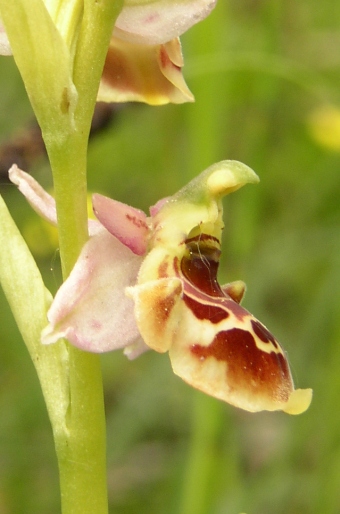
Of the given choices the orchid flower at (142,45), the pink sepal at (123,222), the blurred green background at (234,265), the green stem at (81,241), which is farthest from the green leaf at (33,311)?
the blurred green background at (234,265)

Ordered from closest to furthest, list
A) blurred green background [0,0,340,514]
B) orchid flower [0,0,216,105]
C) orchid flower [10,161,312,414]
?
1. orchid flower [10,161,312,414]
2. orchid flower [0,0,216,105]
3. blurred green background [0,0,340,514]

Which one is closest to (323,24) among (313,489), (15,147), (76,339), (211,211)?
(15,147)

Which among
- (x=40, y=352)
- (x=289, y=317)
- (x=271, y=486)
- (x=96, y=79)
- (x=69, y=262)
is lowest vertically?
(x=289, y=317)

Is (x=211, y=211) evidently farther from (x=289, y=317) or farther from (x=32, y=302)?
(x=289, y=317)

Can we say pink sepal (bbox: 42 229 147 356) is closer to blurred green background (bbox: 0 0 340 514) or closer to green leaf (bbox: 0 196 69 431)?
green leaf (bbox: 0 196 69 431)

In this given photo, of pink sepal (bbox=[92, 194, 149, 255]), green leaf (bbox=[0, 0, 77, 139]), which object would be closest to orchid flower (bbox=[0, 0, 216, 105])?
green leaf (bbox=[0, 0, 77, 139])

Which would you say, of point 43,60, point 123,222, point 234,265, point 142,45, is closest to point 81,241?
point 123,222
